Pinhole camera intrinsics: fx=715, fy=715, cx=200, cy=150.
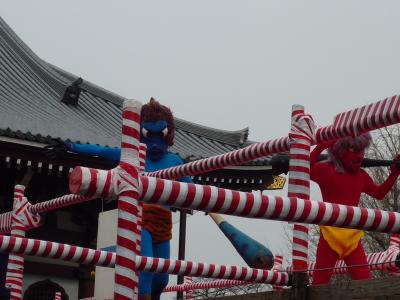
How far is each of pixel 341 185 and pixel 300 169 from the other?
0.75 metres

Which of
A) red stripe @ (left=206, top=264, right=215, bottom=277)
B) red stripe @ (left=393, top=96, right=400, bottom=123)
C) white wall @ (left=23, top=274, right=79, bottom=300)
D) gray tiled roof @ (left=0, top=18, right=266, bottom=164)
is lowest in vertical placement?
red stripe @ (left=206, top=264, right=215, bottom=277)

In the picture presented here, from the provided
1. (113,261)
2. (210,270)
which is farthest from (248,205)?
(113,261)

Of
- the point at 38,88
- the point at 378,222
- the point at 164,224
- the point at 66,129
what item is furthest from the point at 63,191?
the point at 378,222

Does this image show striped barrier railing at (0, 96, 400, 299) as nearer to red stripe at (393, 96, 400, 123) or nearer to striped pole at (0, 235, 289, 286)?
red stripe at (393, 96, 400, 123)

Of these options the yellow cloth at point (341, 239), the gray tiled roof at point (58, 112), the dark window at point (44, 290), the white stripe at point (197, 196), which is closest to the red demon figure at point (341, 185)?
the yellow cloth at point (341, 239)

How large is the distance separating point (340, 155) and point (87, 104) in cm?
926

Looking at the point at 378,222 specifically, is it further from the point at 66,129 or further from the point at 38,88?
the point at 38,88

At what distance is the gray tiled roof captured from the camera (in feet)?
36.0

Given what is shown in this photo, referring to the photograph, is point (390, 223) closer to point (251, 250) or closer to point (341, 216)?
point (341, 216)

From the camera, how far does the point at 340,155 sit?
17.2ft

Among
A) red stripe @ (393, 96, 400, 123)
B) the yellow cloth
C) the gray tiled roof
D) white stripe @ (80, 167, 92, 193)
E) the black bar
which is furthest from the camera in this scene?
the gray tiled roof

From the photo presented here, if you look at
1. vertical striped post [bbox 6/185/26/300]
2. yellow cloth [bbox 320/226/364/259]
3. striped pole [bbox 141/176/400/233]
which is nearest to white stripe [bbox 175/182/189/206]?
striped pole [bbox 141/176/400/233]

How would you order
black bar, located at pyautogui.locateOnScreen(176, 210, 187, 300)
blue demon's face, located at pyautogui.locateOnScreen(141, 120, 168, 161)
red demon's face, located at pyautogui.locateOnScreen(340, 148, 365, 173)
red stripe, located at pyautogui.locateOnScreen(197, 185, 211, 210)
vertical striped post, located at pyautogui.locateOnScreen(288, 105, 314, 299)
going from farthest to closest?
black bar, located at pyautogui.locateOnScreen(176, 210, 187, 300) < blue demon's face, located at pyautogui.locateOnScreen(141, 120, 168, 161) < red demon's face, located at pyautogui.locateOnScreen(340, 148, 365, 173) < vertical striped post, located at pyautogui.locateOnScreen(288, 105, 314, 299) < red stripe, located at pyautogui.locateOnScreen(197, 185, 211, 210)

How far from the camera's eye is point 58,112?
12.3 m
